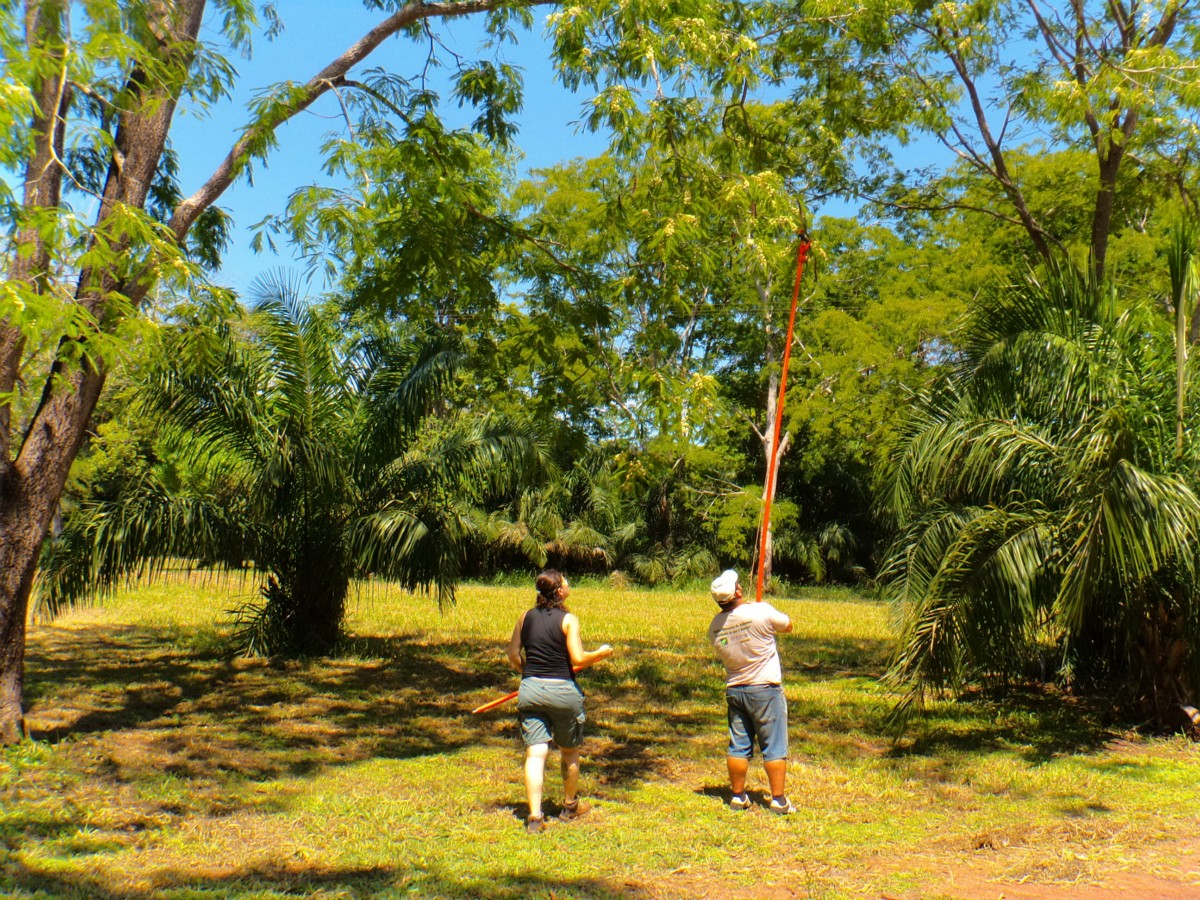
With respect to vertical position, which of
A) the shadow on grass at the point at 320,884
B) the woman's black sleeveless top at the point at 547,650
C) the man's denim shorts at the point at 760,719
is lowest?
the shadow on grass at the point at 320,884

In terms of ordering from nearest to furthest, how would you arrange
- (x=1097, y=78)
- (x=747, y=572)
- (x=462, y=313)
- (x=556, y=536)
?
(x=462, y=313) → (x=1097, y=78) → (x=556, y=536) → (x=747, y=572)

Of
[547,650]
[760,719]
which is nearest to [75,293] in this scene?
→ [547,650]

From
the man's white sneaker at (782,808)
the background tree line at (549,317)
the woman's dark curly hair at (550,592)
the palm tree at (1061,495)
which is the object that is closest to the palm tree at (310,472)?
the background tree line at (549,317)

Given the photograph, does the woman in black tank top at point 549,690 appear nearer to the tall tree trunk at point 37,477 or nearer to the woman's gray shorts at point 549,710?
the woman's gray shorts at point 549,710

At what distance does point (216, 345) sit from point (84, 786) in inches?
126

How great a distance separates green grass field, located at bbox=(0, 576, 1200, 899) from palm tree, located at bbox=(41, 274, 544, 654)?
1.19m

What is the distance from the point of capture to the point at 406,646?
15109 millimetres

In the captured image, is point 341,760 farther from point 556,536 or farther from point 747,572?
point 747,572

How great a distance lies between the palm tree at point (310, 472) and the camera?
39.6ft

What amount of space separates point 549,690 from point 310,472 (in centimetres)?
674

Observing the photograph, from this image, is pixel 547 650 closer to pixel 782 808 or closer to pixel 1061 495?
pixel 782 808

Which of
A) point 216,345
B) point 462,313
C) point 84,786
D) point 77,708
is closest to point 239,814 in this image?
point 84,786

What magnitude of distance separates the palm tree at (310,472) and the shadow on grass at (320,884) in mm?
6455

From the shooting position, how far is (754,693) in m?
7.08
